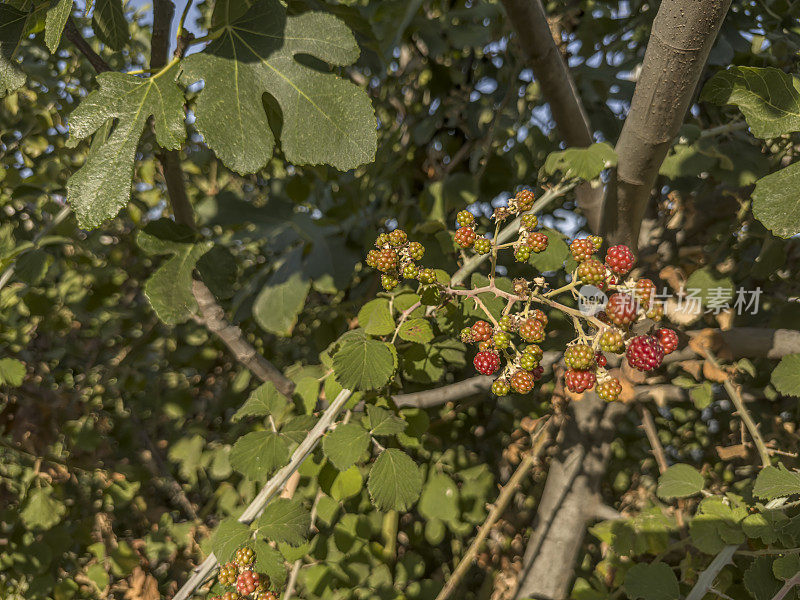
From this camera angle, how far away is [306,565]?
3.61ft

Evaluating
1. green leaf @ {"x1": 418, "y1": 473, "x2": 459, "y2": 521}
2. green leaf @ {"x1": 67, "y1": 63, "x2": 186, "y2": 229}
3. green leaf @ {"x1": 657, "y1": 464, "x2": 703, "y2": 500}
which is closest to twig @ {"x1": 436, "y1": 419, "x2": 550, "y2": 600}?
green leaf @ {"x1": 418, "y1": 473, "x2": 459, "y2": 521}

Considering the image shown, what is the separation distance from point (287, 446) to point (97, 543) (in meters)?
0.94

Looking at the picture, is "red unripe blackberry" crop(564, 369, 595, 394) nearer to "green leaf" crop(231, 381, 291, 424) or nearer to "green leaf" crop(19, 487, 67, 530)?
"green leaf" crop(231, 381, 291, 424)

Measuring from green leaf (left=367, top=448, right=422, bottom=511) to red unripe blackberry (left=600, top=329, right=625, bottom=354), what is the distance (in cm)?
34

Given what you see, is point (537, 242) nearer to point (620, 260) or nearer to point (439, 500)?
point (620, 260)

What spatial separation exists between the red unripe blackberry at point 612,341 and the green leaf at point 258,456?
0.44 m

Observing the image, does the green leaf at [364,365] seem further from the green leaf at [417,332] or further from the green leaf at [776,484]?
the green leaf at [776,484]

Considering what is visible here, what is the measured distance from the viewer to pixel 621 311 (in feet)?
1.94

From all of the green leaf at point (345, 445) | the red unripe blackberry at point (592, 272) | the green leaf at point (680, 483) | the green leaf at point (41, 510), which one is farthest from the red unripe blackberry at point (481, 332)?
the green leaf at point (41, 510)

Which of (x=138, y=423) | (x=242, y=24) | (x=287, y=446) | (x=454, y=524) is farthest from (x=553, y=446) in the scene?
(x=138, y=423)

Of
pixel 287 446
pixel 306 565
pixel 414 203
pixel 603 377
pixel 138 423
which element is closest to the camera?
pixel 603 377

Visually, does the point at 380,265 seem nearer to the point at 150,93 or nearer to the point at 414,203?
the point at 150,93

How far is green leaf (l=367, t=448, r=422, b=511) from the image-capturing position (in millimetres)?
771

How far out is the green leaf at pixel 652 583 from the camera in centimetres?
83
